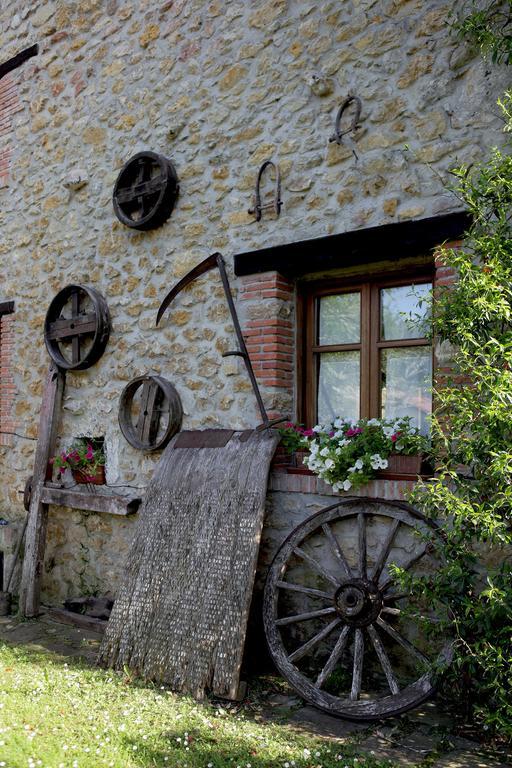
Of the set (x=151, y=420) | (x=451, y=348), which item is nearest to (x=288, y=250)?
(x=451, y=348)

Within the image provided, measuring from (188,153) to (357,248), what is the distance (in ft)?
Answer: 5.64

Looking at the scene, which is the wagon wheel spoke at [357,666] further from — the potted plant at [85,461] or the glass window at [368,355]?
the potted plant at [85,461]

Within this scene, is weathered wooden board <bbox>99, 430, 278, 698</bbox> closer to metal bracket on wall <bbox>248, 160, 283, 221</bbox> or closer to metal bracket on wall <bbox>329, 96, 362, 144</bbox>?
metal bracket on wall <bbox>248, 160, 283, 221</bbox>

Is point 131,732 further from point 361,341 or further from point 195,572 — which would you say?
point 361,341

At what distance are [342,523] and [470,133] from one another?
7.57ft

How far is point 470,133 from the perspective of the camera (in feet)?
12.4

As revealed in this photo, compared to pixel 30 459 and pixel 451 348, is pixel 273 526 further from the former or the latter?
pixel 30 459

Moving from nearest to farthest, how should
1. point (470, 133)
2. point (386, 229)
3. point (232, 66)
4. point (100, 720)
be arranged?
point (100, 720), point (470, 133), point (386, 229), point (232, 66)

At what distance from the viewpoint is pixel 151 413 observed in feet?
16.6

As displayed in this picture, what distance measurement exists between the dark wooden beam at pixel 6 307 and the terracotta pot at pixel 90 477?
1819mm

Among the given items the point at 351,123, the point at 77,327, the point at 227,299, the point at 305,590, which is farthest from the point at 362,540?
the point at 77,327

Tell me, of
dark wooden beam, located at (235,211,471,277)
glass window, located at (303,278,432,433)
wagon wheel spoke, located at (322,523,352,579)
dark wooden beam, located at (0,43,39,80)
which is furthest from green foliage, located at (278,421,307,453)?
dark wooden beam, located at (0,43,39,80)

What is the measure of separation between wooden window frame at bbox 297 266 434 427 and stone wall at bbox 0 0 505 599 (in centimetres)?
21

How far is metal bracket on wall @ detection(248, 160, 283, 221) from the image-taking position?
14.9 ft
